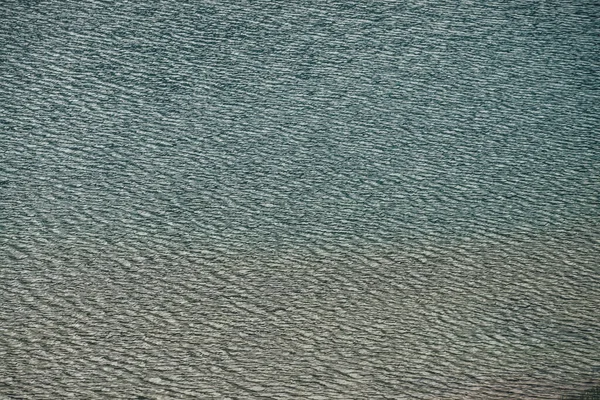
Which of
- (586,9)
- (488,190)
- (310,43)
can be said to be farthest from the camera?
(586,9)

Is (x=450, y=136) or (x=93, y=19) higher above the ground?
(x=93, y=19)

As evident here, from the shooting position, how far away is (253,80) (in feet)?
15.7

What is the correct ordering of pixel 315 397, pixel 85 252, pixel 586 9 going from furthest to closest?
1. pixel 586 9
2. pixel 85 252
3. pixel 315 397

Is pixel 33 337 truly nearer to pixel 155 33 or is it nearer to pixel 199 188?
pixel 199 188

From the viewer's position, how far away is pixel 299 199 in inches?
153

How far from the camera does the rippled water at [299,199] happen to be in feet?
9.59

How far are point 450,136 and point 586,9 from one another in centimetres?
181

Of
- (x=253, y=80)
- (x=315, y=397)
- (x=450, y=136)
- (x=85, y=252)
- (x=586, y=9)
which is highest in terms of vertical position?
(x=586, y=9)

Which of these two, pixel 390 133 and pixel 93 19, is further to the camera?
pixel 93 19

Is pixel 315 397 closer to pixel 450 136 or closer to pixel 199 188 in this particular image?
pixel 199 188

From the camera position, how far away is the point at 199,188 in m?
3.94

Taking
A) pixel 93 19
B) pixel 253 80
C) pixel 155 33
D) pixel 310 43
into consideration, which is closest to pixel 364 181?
pixel 253 80

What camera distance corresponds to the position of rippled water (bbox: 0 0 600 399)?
2922 mm

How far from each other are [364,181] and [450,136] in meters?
0.56
